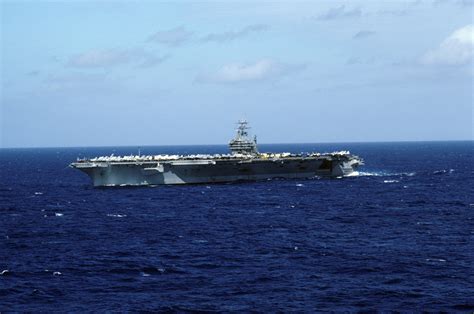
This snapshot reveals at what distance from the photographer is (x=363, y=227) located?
49781 millimetres

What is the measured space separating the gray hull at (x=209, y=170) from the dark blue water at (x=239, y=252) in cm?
547

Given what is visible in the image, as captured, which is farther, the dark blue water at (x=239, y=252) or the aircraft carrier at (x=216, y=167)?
the aircraft carrier at (x=216, y=167)

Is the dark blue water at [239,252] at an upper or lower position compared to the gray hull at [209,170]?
lower

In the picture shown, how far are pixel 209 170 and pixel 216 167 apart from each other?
2.93ft

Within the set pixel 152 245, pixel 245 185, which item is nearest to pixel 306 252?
pixel 152 245

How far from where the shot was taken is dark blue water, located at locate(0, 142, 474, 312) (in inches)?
1204

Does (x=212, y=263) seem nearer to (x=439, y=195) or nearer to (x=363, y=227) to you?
(x=363, y=227)

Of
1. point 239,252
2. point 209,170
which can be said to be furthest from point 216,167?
point 239,252

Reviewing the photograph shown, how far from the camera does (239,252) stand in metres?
40.6

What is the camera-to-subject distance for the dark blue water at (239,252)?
30578 millimetres

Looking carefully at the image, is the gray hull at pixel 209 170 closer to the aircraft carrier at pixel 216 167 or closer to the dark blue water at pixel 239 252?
the aircraft carrier at pixel 216 167

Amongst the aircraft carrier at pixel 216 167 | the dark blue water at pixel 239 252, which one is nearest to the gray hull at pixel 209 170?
the aircraft carrier at pixel 216 167

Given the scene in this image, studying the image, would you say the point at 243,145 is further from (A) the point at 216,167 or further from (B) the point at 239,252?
(B) the point at 239,252

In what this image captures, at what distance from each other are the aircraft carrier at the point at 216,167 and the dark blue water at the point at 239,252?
18.2 ft
